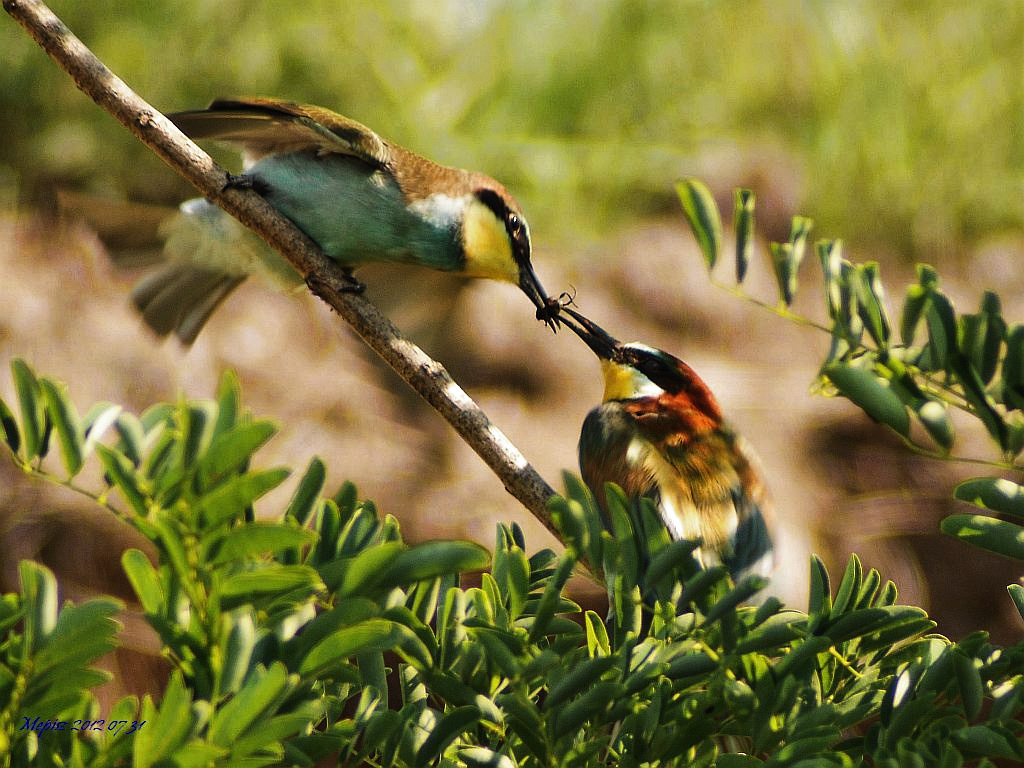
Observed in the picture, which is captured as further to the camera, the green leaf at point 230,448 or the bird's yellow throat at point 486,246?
the bird's yellow throat at point 486,246

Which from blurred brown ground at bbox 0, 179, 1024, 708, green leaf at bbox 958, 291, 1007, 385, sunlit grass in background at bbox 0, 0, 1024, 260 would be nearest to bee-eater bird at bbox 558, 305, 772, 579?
green leaf at bbox 958, 291, 1007, 385

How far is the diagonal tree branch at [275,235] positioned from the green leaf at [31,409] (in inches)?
17.1

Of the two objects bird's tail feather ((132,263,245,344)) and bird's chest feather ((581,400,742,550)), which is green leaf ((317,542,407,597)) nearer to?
bird's chest feather ((581,400,742,550))

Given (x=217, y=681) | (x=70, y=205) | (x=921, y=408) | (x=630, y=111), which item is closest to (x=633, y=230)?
(x=630, y=111)

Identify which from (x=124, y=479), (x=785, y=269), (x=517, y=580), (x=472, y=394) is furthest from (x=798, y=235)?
(x=472, y=394)

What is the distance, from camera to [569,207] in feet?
11.5

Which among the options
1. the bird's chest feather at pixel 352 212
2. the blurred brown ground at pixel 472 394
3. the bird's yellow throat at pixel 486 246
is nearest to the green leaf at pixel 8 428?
the bird's chest feather at pixel 352 212

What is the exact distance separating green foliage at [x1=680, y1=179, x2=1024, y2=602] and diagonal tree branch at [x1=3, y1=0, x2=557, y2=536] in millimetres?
350

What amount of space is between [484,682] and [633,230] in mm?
3007

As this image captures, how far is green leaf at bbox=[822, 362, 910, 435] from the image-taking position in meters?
0.84

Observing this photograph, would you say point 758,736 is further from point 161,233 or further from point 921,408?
point 161,233

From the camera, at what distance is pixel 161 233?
82.0 inches

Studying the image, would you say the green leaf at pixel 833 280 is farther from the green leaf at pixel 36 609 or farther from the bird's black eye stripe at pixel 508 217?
the green leaf at pixel 36 609

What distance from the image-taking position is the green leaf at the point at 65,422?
2.50 feet
